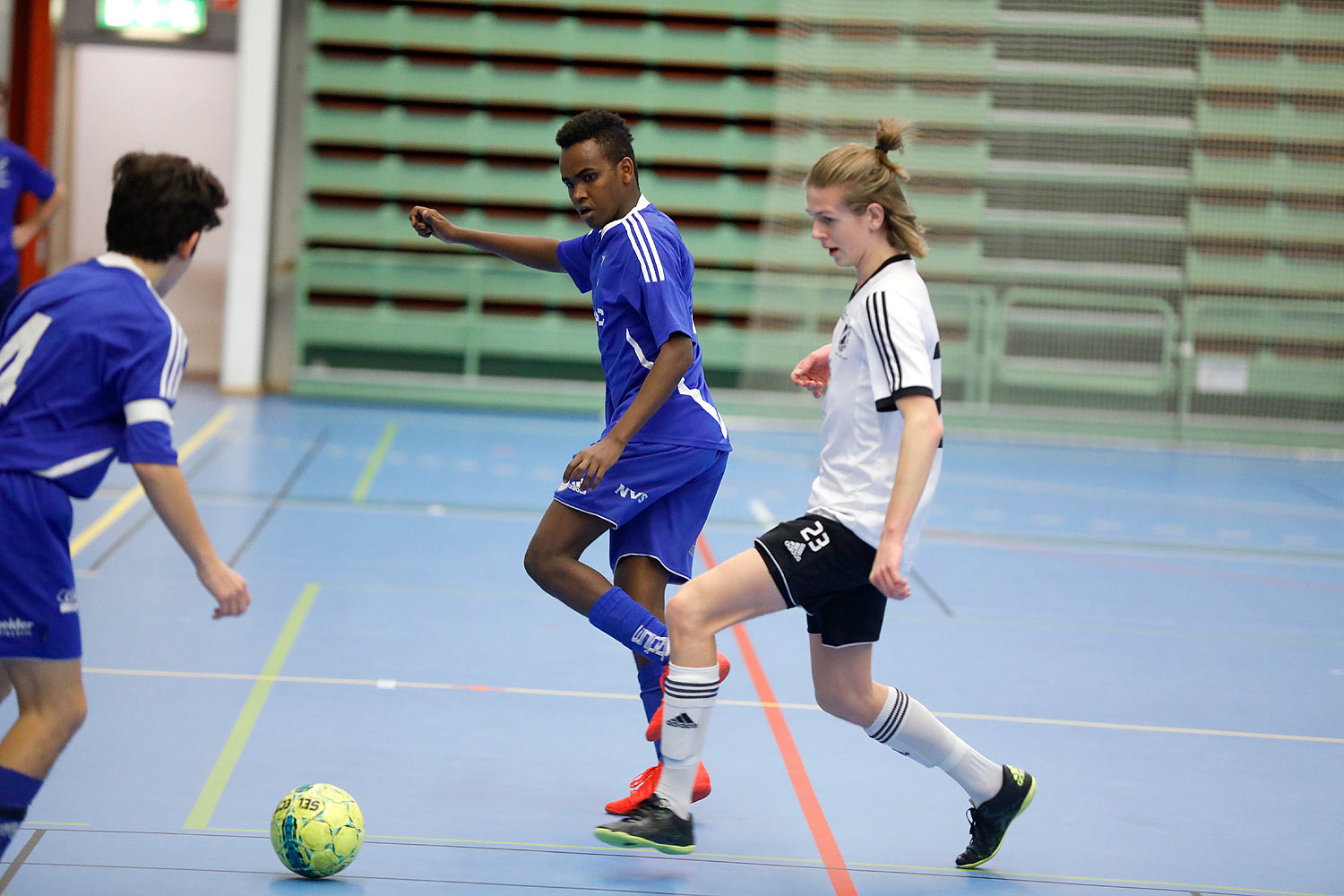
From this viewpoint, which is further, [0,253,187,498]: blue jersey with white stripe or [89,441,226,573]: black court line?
[89,441,226,573]: black court line

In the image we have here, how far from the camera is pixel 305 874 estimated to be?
279 cm

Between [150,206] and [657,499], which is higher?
[150,206]

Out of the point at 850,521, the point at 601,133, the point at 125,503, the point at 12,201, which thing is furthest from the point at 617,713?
the point at 12,201

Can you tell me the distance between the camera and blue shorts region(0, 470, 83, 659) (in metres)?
2.37

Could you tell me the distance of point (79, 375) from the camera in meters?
2.40

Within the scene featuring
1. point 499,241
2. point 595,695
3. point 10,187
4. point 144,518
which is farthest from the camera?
point 10,187

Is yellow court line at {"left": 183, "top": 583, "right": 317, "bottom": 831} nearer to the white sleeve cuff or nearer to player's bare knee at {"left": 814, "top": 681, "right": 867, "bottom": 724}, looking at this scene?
the white sleeve cuff

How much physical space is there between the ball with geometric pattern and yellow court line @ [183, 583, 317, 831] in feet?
1.17

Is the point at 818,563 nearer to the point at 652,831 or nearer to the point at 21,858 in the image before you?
the point at 652,831

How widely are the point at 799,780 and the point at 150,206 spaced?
7.27ft

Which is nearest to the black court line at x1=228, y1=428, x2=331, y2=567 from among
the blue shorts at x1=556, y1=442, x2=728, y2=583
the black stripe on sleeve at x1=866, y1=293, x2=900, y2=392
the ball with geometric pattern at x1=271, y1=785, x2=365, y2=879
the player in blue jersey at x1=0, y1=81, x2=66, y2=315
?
the player in blue jersey at x1=0, y1=81, x2=66, y2=315

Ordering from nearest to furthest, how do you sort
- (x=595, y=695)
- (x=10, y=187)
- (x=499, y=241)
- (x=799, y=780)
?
(x=799, y=780) → (x=499, y=241) → (x=595, y=695) → (x=10, y=187)

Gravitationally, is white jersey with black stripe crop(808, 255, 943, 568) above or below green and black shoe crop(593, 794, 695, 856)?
above

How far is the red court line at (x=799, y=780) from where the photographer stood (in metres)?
3.05
